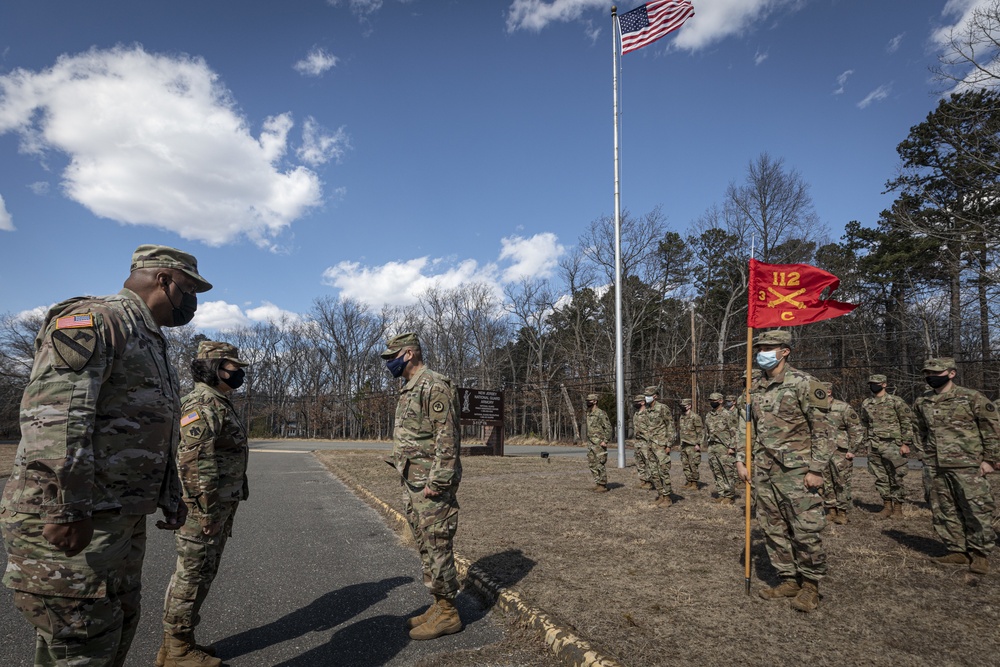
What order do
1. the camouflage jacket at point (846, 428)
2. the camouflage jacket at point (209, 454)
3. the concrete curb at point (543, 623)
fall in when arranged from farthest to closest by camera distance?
the camouflage jacket at point (846, 428)
the camouflage jacket at point (209, 454)
the concrete curb at point (543, 623)

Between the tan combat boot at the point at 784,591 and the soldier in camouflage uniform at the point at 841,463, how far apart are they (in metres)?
3.62

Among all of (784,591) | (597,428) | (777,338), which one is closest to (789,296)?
(777,338)

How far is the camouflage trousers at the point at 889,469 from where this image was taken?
8.14 m

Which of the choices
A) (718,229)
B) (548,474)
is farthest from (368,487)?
(718,229)

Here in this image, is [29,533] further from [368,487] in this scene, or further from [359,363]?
[359,363]

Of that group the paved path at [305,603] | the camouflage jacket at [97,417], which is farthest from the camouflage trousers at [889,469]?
the camouflage jacket at [97,417]

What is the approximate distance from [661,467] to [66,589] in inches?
346

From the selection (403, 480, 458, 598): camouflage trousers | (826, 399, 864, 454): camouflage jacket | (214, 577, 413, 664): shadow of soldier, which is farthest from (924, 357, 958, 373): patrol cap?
(214, 577, 413, 664): shadow of soldier

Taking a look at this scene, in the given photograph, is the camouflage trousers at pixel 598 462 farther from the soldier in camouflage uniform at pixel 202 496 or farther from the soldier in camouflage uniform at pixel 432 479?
the soldier in camouflage uniform at pixel 202 496

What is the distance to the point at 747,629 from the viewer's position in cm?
379

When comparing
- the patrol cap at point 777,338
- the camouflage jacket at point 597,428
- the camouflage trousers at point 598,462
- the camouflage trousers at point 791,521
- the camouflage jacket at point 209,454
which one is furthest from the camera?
the camouflage jacket at point 597,428

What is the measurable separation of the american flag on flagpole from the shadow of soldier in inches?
635

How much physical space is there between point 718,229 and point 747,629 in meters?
39.4

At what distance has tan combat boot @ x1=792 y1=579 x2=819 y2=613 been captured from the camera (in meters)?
4.14
